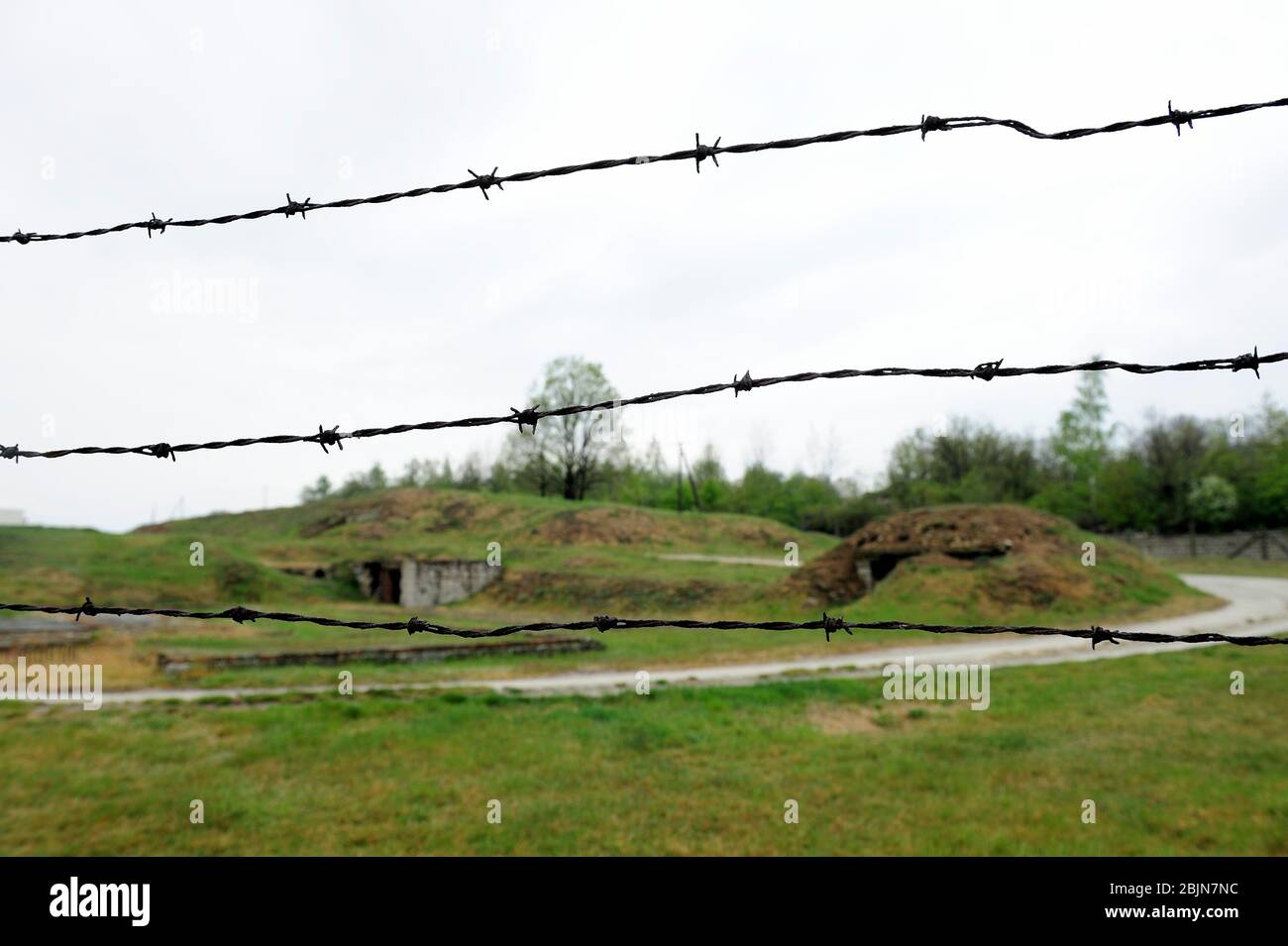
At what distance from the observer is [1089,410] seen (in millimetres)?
59844

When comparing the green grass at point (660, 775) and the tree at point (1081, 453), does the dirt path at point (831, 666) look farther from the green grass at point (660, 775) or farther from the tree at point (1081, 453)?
the tree at point (1081, 453)

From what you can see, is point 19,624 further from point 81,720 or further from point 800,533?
point 800,533

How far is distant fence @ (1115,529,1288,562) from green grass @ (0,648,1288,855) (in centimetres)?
4733

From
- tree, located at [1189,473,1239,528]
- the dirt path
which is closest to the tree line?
tree, located at [1189,473,1239,528]

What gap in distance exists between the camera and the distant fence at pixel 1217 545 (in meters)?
48.5

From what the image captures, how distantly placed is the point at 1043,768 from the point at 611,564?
29980mm

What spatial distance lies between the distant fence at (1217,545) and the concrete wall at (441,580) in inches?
Result: 1805

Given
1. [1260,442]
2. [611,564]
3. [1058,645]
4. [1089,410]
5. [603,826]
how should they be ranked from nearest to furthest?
[603,826], [1058,645], [611,564], [1260,442], [1089,410]

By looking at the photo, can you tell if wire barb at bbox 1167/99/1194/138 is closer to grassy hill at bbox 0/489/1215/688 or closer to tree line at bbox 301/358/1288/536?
grassy hill at bbox 0/489/1215/688

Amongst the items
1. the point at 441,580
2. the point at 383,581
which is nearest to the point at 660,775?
the point at 441,580

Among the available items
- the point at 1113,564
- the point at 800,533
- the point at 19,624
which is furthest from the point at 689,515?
the point at 19,624

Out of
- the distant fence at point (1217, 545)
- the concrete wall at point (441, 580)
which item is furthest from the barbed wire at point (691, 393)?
the distant fence at point (1217, 545)

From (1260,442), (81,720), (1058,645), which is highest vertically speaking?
(1260,442)

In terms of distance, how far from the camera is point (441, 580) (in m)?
38.0
